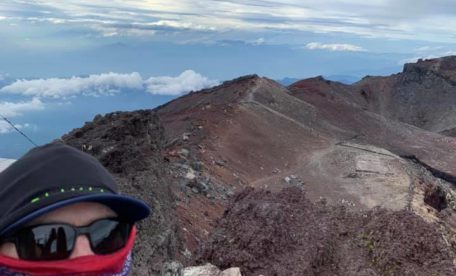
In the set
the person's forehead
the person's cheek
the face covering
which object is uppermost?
the person's forehead

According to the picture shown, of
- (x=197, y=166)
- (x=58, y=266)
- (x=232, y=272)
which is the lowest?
(x=197, y=166)

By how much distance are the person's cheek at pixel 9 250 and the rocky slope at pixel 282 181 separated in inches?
140

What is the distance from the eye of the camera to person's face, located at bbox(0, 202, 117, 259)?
1.91 metres

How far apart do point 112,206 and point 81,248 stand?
16cm

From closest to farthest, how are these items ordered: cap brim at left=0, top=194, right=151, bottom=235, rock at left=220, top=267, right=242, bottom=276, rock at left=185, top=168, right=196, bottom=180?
cap brim at left=0, top=194, right=151, bottom=235
rock at left=220, top=267, right=242, bottom=276
rock at left=185, top=168, right=196, bottom=180

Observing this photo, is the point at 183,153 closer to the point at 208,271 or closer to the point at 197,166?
the point at 197,166

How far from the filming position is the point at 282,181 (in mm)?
19297

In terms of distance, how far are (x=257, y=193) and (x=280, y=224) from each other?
1355 millimetres

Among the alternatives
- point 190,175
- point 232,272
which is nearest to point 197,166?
point 190,175

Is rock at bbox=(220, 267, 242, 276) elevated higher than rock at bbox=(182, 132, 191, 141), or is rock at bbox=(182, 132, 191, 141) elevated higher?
rock at bbox=(220, 267, 242, 276)

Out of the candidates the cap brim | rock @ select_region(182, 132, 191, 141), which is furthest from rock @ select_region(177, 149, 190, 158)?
the cap brim

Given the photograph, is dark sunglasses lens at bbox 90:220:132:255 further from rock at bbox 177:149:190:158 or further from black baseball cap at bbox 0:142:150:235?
rock at bbox 177:149:190:158

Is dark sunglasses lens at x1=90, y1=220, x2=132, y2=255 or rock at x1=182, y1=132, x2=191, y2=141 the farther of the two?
rock at x1=182, y1=132, x2=191, y2=141

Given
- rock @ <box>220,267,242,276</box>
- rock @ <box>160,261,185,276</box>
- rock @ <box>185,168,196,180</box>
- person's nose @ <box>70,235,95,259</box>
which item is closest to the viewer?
person's nose @ <box>70,235,95,259</box>
